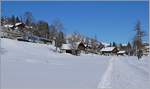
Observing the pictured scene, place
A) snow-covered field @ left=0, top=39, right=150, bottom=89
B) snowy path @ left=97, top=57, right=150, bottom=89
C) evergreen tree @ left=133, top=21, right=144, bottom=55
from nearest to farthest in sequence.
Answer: snow-covered field @ left=0, top=39, right=150, bottom=89 < snowy path @ left=97, top=57, right=150, bottom=89 < evergreen tree @ left=133, top=21, right=144, bottom=55

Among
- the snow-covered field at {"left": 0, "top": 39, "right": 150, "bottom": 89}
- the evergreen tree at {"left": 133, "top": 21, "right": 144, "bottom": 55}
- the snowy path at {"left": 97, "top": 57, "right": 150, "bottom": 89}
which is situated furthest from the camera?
the evergreen tree at {"left": 133, "top": 21, "right": 144, "bottom": 55}

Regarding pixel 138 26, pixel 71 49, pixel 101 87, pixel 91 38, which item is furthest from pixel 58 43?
pixel 91 38

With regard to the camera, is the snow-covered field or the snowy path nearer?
the snow-covered field

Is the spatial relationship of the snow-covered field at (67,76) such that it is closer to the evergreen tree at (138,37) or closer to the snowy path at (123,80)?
the snowy path at (123,80)

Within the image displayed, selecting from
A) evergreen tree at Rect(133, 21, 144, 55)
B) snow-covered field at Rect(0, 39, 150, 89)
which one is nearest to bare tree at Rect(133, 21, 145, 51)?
evergreen tree at Rect(133, 21, 144, 55)

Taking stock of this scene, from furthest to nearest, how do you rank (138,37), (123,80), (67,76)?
1. (138,37)
2. (67,76)
3. (123,80)

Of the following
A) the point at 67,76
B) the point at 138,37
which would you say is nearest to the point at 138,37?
the point at 138,37

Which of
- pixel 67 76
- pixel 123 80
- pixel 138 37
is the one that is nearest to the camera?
pixel 123 80

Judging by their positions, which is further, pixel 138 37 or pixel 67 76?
pixel 138 37

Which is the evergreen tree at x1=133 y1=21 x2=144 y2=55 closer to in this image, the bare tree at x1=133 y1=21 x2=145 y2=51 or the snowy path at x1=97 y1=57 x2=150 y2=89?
the bare tree at x1=133 y1=21 x2=145 y2=51

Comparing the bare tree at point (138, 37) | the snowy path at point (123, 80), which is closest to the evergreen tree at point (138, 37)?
the bare tree at point (138, 37)

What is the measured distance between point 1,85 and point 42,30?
8842 cm

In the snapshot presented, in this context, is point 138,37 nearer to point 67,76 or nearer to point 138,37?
point 138,37

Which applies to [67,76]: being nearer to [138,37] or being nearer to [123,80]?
[123,80]
